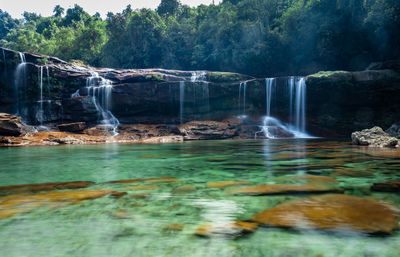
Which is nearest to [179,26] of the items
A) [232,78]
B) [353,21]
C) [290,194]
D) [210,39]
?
[210,39]

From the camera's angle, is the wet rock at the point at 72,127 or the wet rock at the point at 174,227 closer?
the wet rock at the point at 174,227

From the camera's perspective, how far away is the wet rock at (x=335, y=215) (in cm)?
198

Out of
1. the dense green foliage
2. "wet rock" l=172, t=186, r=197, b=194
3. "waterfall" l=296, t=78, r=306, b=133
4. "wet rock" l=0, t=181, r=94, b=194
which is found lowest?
"wet rock" l=0, t=181, r=94, b=194

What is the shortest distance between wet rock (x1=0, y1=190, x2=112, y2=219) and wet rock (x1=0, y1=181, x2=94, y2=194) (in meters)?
0.29

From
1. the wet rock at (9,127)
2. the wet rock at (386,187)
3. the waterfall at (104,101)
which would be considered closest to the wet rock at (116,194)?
the wet rock at (386,187)

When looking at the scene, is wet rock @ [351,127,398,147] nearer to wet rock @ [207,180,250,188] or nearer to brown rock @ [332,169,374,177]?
brown rock @ [332,169,374,177]

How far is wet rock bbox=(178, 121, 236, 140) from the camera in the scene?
60.1ft

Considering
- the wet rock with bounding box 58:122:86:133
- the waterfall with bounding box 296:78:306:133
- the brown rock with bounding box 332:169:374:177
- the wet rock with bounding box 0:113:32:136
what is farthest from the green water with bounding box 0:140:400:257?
the waterfall with bounding box 296:78:306:133

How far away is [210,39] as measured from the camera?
31078 millimetres

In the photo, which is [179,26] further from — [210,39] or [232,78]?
[232,78]

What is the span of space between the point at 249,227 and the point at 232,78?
68.6 ft

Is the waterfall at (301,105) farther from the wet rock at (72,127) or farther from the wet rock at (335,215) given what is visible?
the wet rock at (335,215)

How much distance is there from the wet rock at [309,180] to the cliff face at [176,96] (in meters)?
16.4

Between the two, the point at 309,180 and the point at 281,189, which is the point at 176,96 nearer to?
the point at 309,180
